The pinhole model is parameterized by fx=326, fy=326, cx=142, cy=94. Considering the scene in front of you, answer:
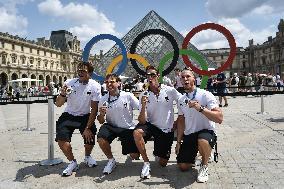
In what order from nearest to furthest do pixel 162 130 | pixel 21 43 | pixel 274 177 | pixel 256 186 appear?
pixel 256 186 < pixel 274 177 < pixel 162 130 < pixel 21 43

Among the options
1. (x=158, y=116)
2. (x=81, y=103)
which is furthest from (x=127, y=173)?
(x=81, y=103)

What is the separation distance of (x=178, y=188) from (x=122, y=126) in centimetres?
134

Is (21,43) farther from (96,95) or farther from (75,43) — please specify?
(96,95)

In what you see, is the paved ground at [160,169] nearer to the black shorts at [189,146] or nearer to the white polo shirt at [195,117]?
the black shorts at [189,146]

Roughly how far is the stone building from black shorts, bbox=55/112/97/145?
190 feet

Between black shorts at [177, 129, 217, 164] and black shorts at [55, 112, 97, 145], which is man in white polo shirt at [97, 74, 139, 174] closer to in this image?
black shorts at [55, 112, 97, 145]

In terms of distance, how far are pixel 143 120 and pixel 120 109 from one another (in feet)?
1.35

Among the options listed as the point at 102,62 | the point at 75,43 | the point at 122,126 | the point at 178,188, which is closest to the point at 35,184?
the point at 122,126

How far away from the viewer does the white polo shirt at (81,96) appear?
195 inches

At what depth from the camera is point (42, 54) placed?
78938 millimetres

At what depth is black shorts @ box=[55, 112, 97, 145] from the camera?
473cm

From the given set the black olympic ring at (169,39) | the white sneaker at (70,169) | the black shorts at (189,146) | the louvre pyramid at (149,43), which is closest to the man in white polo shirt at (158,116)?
the black shorts at (189,146)

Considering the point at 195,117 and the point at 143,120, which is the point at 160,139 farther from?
the point at 195,117

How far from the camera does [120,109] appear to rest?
479 centimetres
